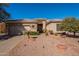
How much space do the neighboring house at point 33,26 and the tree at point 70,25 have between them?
0.41 m

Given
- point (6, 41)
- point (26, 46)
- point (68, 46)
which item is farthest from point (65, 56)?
point (6, 41)

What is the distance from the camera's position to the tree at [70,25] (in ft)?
35.5

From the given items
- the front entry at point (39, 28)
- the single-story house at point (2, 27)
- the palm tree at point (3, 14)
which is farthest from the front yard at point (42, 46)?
the palm tree at point (3, 14)

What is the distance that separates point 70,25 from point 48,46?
2.20 metres

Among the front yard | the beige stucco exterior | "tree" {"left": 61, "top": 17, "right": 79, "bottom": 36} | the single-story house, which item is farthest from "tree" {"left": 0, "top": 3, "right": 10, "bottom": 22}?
"tree" {"left": 61, "top": 17, "right": 79, "bottom": 36}

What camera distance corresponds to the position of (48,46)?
404 inches

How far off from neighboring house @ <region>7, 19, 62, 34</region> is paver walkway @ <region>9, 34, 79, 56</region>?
554mm

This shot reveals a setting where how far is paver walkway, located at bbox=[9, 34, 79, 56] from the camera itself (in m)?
9.36

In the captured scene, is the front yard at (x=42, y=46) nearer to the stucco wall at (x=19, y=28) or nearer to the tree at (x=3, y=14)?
→ the stucco wall at (x=19, y=28)

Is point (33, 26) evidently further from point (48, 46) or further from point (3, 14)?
point (3, 14)

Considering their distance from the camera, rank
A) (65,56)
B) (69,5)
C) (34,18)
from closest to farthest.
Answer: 1. (65,56)
2. (69,5)
3. (34,18)

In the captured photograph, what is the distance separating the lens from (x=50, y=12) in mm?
10422

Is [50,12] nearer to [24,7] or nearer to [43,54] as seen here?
[24,7]

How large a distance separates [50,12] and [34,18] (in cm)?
99
